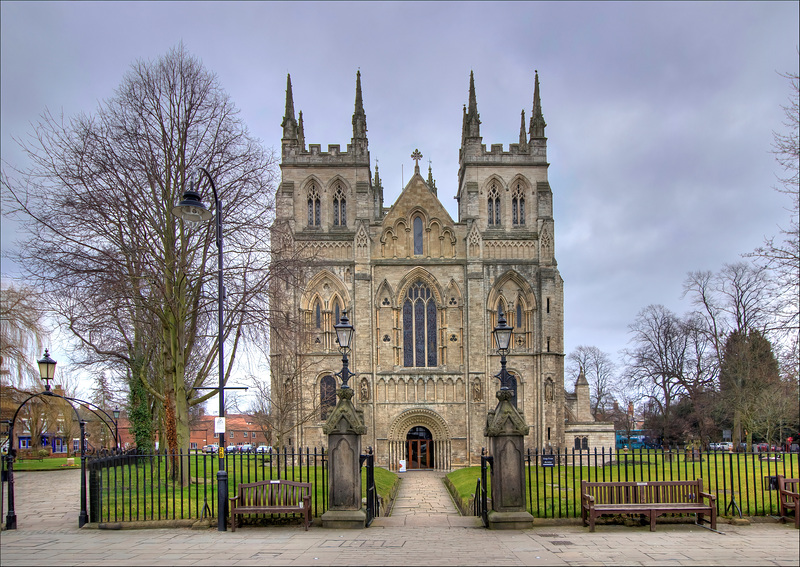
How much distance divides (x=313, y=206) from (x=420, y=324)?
30.3ft

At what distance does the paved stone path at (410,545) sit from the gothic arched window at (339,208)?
80.9 ft

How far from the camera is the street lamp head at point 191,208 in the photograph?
11.2 metres

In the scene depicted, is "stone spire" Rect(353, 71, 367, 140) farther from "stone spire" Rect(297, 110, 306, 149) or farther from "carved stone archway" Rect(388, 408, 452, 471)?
"carved stone archway" Rect(388, 408, 452, 471)

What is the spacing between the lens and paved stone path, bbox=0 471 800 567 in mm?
8531

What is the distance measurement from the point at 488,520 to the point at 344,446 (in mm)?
2972

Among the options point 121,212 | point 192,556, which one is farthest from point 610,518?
point 121,212

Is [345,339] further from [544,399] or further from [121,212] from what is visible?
[544,399]

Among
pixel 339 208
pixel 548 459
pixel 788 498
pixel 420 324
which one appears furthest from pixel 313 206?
pixel 788 498

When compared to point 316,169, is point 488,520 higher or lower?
lower

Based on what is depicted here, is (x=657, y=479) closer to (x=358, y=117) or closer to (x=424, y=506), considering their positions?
(x=424, y=506)

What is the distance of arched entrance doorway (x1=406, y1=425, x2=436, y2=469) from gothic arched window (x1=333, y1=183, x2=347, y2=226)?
12427 mm

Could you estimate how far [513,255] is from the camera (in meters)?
34.3

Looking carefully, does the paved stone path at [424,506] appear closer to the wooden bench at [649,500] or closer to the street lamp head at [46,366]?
the wooden bench at [649,500]

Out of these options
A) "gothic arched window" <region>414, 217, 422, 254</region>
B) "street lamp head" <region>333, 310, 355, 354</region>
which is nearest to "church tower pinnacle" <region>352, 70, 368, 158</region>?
"gothic arched window" <region>414, 217, 422, 254</region>
